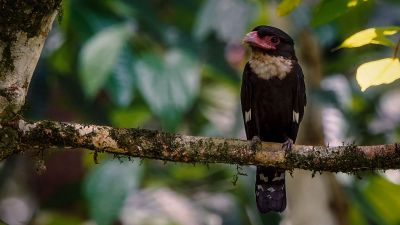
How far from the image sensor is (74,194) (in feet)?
19.4

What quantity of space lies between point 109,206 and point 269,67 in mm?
1367

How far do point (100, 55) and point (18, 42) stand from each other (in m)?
1.92

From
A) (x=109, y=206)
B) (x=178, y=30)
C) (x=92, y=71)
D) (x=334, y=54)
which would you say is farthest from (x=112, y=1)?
(x=334, y=54)

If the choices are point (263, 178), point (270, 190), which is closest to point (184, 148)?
point (270, 190)

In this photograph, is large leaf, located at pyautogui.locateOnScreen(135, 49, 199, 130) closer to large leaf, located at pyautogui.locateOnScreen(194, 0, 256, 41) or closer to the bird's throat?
large leaf, located at pyautogui.locateOnScreen(194, 0, 256, 41)

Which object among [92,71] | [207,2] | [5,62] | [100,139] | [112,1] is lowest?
[100,139]

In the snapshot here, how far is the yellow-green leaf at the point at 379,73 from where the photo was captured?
7.89 feet

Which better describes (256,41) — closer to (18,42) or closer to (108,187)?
(108,187)

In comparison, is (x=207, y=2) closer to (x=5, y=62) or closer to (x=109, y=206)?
(x=109, y=206)

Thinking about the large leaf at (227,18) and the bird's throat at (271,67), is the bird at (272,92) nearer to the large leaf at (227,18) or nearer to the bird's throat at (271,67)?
the bird's throat at (271,67)

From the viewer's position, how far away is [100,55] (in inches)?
184

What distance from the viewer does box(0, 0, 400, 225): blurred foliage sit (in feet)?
15.9

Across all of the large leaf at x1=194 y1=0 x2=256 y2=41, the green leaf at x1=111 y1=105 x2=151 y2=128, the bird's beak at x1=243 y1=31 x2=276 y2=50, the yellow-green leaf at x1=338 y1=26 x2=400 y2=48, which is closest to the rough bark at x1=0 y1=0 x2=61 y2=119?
the yellow-green leaf at x1=338 y1=26 x2=400 y2=48

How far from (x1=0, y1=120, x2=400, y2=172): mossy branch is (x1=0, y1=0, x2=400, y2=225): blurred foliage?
1.62 metres
